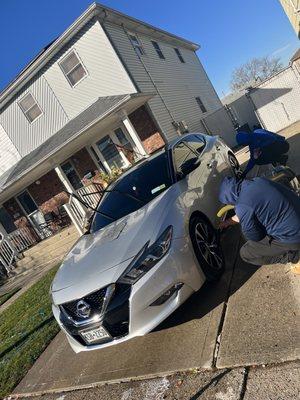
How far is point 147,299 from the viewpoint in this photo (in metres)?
3.52

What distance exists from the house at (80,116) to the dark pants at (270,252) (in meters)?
9.75

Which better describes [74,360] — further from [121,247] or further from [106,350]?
[121,247]

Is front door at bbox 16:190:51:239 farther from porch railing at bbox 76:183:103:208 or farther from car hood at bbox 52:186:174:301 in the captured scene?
car hood at bbox 52:186:174:301

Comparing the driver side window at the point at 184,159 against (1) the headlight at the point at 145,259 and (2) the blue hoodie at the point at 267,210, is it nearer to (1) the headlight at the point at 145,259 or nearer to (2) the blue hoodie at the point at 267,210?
(1) the headlight at the point at 145,259

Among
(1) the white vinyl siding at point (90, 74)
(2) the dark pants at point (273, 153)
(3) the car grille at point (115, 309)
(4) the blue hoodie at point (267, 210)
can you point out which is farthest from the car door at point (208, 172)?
(1) the white vinyl siding at point (90, 74)

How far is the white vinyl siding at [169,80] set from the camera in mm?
15164

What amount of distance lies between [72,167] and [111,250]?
1279 centimetres

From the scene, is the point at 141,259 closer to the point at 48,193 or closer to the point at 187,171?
the point at 187,171

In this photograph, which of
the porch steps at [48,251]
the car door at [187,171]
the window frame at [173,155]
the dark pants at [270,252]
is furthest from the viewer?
the porch steps at [48,251]

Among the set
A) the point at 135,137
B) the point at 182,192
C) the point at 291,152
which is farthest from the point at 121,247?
the point at 135,137

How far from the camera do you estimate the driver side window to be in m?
4.87

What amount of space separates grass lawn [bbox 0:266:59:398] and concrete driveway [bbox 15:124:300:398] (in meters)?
0.44

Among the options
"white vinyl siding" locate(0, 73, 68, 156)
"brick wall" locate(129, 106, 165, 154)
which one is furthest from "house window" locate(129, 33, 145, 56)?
"white vinyl siding" locate(0, 73, 68, 156)

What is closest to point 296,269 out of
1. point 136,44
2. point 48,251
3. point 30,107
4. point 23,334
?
point 23,334
